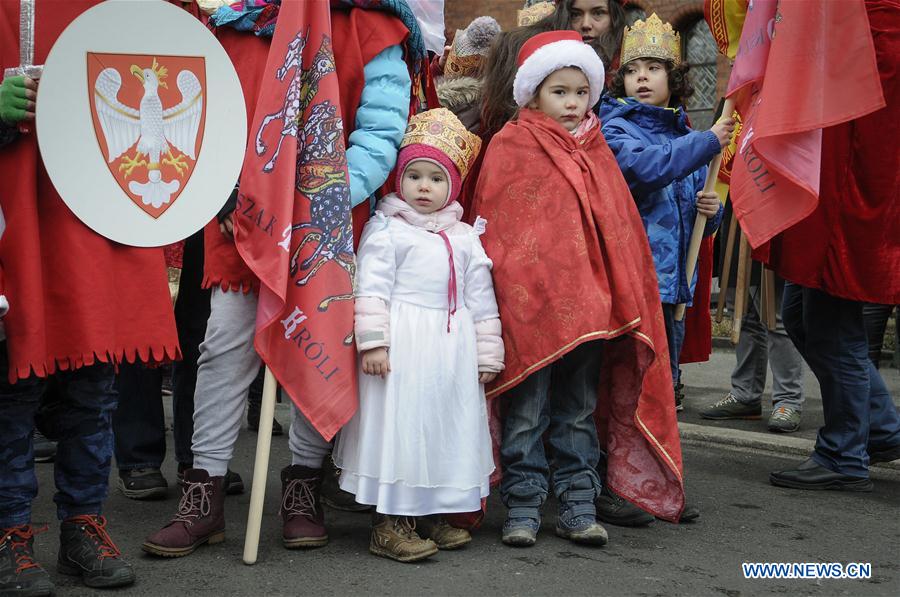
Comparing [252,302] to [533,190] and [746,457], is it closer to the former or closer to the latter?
[533,190]

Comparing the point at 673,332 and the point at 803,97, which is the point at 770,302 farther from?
the point at 803,97

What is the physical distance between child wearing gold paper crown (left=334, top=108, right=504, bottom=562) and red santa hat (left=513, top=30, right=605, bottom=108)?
342 mm

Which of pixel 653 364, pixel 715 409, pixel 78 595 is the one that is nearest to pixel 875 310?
pixel 715 409

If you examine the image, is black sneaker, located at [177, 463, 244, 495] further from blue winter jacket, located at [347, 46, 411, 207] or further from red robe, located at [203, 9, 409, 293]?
blue winter jacket, located at [347, 46, 411, 207]

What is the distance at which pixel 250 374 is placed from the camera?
3410 mm

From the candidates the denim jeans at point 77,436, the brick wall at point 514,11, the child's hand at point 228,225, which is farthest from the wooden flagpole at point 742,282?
the brick wall at point 514,11

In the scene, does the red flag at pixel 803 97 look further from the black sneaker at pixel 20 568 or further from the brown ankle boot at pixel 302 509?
the black sneaker at pixel 20 568

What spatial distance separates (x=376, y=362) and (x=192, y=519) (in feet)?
2.47

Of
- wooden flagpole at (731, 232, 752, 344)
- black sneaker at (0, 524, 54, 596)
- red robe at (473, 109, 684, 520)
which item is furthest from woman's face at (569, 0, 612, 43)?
black sneaker at (0, 524, 54, 596)

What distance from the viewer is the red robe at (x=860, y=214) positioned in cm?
411

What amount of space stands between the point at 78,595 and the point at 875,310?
4093 millimetres

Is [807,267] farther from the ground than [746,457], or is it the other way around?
[807,267]

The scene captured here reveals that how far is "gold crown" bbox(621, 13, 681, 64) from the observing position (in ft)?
13.7

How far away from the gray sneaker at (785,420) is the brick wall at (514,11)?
7.48 metres
